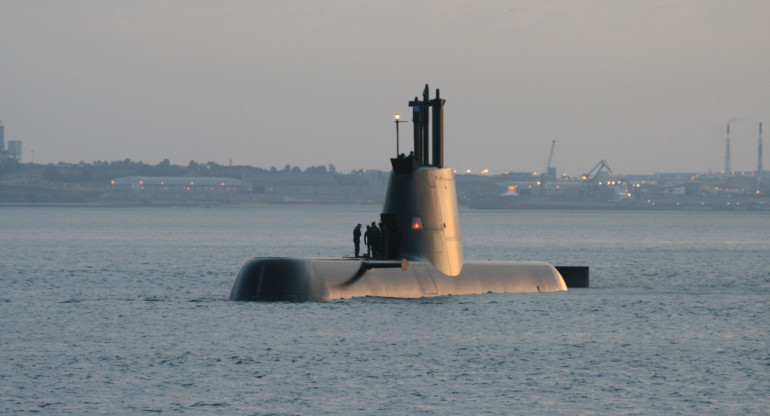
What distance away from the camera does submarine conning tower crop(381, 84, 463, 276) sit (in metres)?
28.9

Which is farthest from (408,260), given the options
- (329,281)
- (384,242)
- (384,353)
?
(384,353)

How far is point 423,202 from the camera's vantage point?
28.9 meters

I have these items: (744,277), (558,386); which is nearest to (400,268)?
(558,386)

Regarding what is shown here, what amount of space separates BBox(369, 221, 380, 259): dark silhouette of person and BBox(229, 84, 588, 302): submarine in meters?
0.26

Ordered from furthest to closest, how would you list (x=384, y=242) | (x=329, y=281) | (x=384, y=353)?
(x=384, y=242)
(x=329, y=281)
(x=384, y=353)

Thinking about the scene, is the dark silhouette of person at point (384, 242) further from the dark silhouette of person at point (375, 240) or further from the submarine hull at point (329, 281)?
the submarine hull at point (329, 281)

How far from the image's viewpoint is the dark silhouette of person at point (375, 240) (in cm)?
2859

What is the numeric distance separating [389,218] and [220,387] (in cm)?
954

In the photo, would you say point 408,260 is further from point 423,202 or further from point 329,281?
point 329,281

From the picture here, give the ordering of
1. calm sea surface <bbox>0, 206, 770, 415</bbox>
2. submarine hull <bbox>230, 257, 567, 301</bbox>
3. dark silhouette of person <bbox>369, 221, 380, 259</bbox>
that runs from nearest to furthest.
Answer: calm sea surface <bbox>0, 206, 770, 415</bbox> < submarine hull <bbox>230, 257, 567, 301</bbox> < dark silhouette of person <bbox>369, 221, 380, 259</bbox>

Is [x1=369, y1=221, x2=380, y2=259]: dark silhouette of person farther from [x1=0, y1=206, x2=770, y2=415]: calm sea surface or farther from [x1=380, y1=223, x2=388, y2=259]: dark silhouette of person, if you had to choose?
[x1=0, y1=206, x2=770, y2=415]: calm sea surface

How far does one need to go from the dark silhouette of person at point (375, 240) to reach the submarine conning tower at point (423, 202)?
31cm

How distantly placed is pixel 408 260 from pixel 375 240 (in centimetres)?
96

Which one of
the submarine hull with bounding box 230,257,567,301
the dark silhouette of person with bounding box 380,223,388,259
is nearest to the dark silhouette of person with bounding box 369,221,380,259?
the dark silhouette of person with bounding box 380,223,388,259
